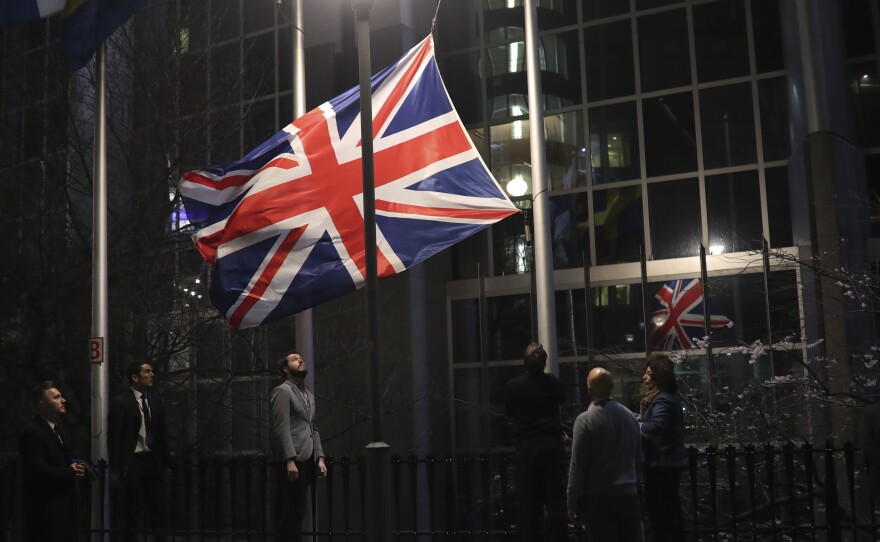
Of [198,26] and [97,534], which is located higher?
[198,26]

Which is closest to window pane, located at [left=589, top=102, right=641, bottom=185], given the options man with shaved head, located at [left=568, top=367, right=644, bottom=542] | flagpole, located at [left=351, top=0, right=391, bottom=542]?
flagpole, located at [left=351, top=0, right=391, bottom=542]

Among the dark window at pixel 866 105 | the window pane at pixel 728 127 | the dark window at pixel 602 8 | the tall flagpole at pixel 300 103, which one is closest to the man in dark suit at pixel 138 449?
the tall flagpole at pixel 300 103

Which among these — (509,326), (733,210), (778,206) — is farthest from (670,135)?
(509,326)

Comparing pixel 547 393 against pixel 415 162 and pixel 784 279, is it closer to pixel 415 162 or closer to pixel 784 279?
pixel 415 162

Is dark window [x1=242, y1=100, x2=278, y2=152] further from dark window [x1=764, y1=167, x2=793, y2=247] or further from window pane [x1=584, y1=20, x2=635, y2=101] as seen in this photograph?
dark window [x1=764, y1=167, x2=793, y2=247]

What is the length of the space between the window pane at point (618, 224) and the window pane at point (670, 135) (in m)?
0.66

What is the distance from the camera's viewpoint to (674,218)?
20.5m

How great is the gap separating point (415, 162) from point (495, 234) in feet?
36.7

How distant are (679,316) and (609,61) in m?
5.47

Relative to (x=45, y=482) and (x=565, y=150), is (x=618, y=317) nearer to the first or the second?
(x=565, y=150)

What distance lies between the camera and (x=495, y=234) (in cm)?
2191

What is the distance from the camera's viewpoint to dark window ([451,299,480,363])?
21859mm

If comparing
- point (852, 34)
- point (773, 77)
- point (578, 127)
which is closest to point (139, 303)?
point (578, 127)

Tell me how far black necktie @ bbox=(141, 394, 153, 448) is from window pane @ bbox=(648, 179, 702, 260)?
12.1 meters
